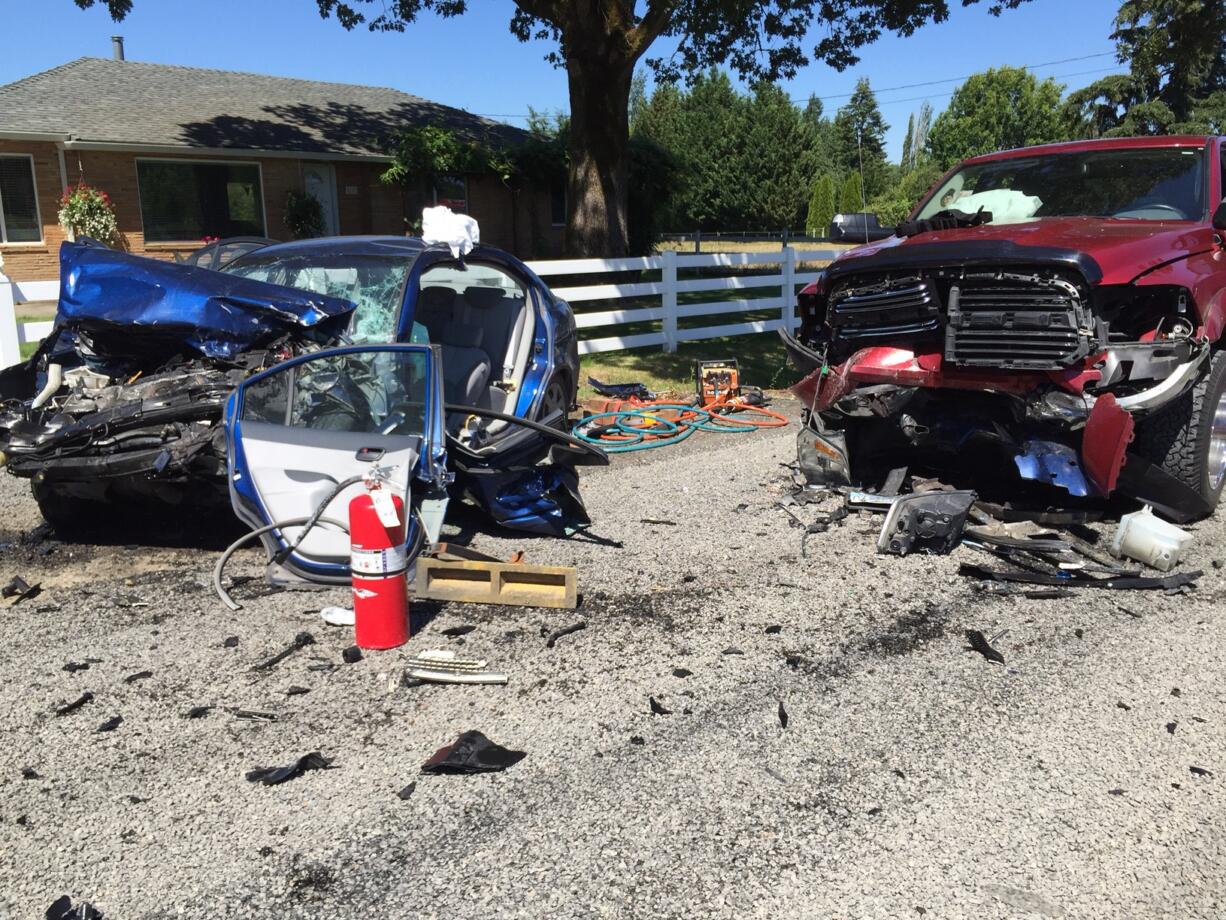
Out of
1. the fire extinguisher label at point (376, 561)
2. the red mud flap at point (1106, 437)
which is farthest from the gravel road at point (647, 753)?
the red mud flap at point (1106, 437)

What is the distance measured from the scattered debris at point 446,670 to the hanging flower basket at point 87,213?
57.8 feet

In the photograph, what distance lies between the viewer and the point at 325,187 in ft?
74.3

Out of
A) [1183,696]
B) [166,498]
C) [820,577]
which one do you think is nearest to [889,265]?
[820,577]

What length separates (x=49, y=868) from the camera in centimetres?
274

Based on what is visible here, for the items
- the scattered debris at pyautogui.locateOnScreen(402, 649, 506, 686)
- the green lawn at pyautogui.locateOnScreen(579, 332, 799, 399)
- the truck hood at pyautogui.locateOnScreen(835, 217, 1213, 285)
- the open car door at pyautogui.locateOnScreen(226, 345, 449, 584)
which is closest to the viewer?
the scattered debris at pyautogui.locateOnScreen(402, 649, 506, 686)

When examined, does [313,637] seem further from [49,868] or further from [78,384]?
[78,384]

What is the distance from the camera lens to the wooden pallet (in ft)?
15.1

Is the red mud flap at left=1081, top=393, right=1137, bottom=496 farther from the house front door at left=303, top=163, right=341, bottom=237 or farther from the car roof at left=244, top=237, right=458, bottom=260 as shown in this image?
the house front door at left=303, top=163, right=341, bottom=237

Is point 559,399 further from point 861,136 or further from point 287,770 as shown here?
point 861,136

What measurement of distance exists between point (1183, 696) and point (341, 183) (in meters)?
Answer: 21.9

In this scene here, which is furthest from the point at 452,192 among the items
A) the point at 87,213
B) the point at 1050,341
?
the point at 1050,341

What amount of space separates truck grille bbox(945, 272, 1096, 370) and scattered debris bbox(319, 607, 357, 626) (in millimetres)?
3418

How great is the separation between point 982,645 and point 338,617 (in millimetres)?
2786

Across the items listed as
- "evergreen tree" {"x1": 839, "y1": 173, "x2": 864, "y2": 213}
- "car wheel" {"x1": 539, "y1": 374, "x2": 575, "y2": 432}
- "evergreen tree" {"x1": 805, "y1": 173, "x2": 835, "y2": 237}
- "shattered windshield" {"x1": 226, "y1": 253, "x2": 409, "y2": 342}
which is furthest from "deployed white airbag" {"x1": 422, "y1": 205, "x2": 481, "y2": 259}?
"evergreen tree" {"x1": 839, "y1": 173, "x2": 864, "y2": 213}
